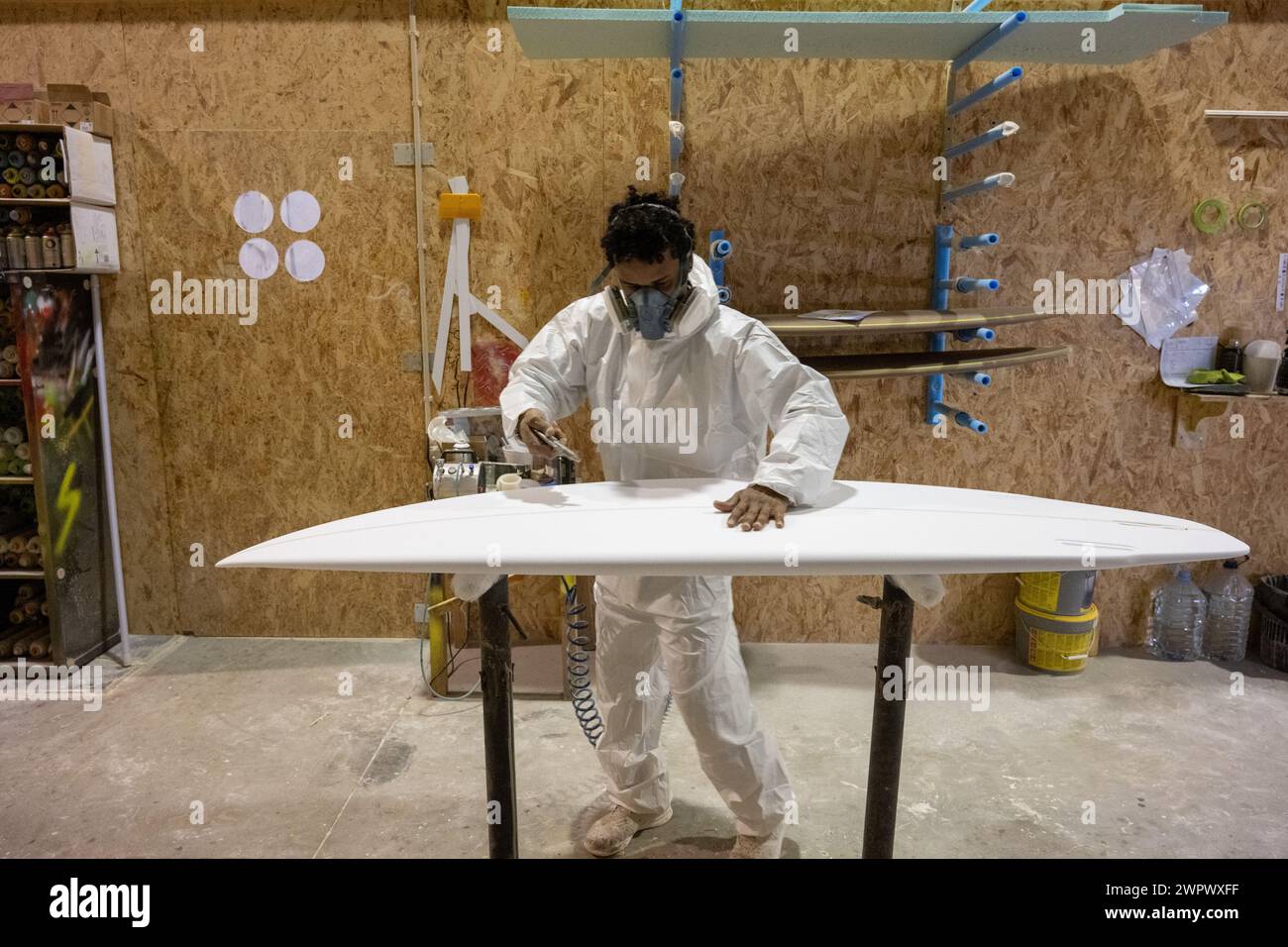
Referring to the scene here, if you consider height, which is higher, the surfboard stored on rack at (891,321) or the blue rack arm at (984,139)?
the blue rack arm at (984,139)

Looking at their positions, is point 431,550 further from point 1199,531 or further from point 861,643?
point 861,643

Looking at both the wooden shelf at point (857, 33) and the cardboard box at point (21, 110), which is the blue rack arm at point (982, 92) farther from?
the cardboard box at point (21, 110)

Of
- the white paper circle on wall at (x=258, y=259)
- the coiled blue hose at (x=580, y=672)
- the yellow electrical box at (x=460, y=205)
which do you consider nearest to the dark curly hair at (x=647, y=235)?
the coiled blue hose at (x=580, y=672)

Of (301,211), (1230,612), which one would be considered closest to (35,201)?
(301,211)

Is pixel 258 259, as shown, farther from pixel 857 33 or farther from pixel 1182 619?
pixel 1182 619

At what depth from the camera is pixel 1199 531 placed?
1982 millimetres

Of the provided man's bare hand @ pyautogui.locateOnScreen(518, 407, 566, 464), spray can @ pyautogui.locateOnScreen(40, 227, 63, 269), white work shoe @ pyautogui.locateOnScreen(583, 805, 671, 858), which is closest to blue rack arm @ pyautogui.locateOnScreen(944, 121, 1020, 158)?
man's bare hand @ pyautogui.locateOnScreen(518, 407, 566, 464)

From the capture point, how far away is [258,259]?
10.5 feet

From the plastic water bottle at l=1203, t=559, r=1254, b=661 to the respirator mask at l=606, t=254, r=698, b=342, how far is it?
260 cm

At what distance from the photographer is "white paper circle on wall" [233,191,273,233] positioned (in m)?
3.15

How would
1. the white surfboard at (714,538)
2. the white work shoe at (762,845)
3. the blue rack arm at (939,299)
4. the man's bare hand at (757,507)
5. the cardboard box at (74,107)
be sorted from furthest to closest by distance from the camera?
the blue rack arm at (939,299) < the cardboard box at (74,107) < the white work shoe at (762,845) < the man's bare hand at (757,507) < the white surfboard at (714,538)

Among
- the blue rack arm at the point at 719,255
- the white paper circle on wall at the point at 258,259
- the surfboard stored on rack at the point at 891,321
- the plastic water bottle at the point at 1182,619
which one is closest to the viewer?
the blue rack arm at the point at 719,255

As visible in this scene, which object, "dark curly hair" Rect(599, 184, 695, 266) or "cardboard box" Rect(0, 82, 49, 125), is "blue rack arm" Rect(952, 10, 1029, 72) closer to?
"dark curly hair" Rect(599, 184, 695, 266)

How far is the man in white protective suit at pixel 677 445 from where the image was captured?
1931 mm
